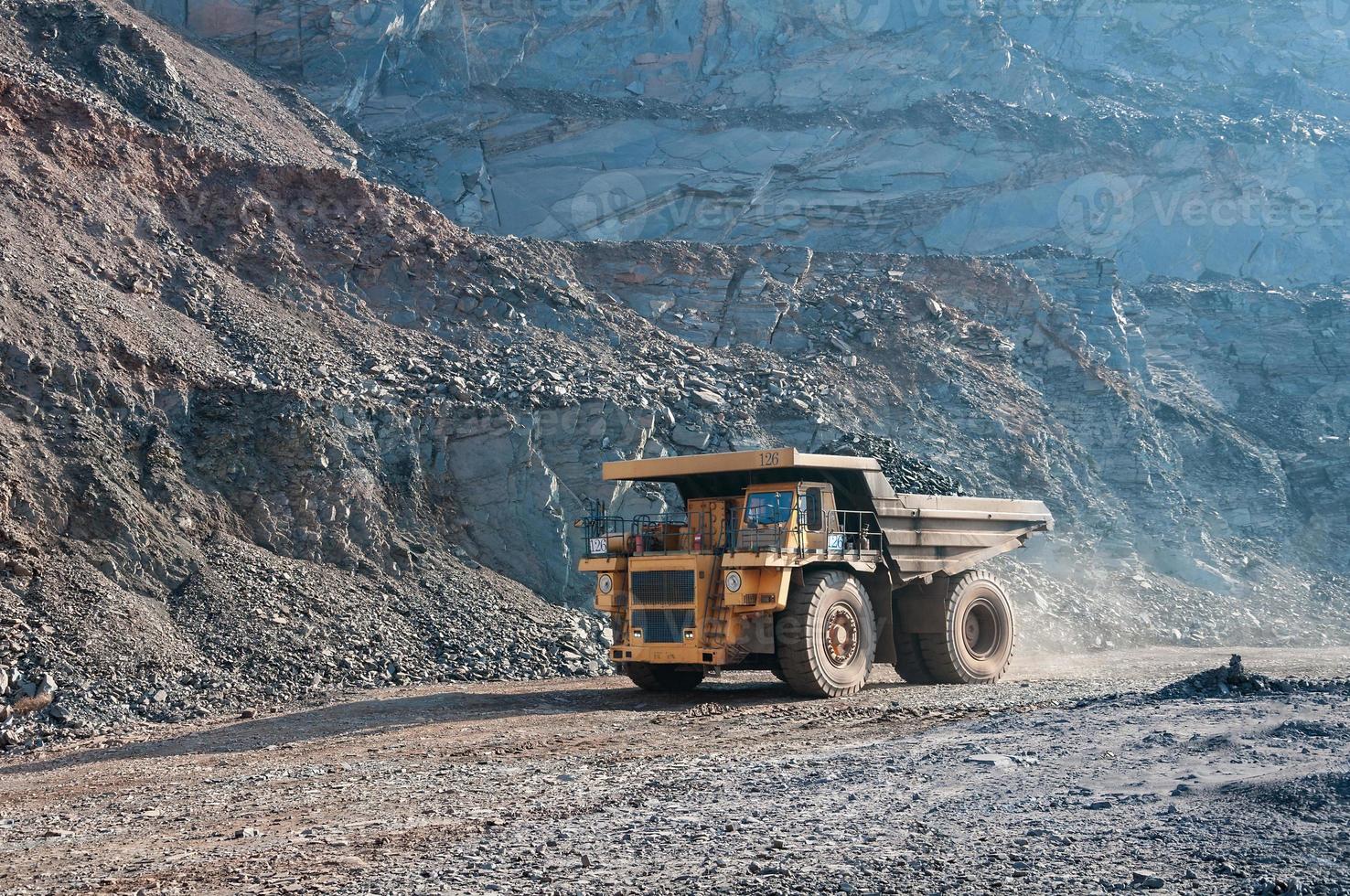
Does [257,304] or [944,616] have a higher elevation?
[257,304]

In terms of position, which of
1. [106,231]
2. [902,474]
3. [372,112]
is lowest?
[902,474]

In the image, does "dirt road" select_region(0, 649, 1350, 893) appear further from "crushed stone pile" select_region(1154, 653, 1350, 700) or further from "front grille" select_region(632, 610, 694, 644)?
"front grille" select_region(632, 610, 694, 644)

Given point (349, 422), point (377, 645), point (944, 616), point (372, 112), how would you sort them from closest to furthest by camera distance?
point (944, 616) < point (377, 645) < point (349, 422) < point (372, 112)

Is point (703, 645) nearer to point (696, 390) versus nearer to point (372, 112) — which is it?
point (696, 390)

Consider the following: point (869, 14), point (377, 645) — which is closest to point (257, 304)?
point (377, 645)

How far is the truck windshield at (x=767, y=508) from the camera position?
43.4ft

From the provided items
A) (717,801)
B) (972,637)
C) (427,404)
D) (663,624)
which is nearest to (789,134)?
(427,404)

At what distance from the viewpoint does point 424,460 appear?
2022cm

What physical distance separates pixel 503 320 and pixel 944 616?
12.2 m

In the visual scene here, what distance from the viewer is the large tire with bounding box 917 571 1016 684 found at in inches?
587

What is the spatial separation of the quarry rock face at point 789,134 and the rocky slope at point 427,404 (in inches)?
221

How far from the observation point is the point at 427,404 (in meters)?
20.8

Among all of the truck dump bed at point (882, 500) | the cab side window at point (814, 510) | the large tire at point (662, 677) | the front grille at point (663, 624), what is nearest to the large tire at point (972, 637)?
the truck dump bed at point (882, 500)

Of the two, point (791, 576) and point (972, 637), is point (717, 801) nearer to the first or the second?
point (791, 576)
